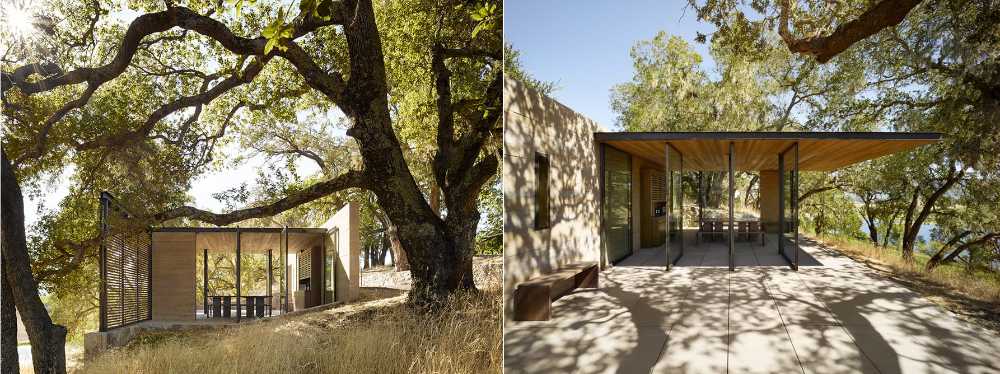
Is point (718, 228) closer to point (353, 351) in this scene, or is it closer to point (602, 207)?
point (602, 207)

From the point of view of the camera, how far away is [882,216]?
841 centimetres

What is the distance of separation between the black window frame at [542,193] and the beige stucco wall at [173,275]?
334 centimetres

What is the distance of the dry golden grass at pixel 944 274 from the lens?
284cm

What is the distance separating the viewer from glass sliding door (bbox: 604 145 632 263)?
5949 millimetres

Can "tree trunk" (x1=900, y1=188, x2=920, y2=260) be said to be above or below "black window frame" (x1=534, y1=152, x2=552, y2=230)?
below

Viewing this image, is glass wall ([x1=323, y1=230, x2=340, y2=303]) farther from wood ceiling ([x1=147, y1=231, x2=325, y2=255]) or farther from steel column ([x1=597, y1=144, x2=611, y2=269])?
steel column ([x1=597, y1=144, x2=611, y2=269])

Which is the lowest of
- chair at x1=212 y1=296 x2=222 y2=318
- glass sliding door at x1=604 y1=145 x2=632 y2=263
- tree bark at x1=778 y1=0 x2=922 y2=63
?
chair at x1=212 y1=296 x2=222 y2=318

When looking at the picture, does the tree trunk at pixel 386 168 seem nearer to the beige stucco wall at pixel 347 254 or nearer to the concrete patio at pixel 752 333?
the concrete patio at pixel 752 333

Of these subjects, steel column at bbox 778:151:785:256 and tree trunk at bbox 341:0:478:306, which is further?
steel column at bbox 778:151:785:256

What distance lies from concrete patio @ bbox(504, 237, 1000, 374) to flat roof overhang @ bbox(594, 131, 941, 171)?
1.40 meters

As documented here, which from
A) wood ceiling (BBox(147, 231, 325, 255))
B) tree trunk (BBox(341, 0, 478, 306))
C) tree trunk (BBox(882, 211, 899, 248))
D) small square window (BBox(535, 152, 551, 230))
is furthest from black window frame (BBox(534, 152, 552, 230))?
tree trunk (BBox(882, 211, 899, 248))

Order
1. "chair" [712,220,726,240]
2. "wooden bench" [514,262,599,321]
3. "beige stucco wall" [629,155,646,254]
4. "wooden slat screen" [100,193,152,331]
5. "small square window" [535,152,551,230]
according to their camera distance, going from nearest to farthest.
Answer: "wooden bench" [514,262,599,321]
"small square window" [535,152,551,230]
"wooden slat screen" [100,193,152,331]
"beige stucco wall" [629,155,646,254]
"chair" [712,220,726,240]

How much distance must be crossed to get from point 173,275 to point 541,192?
16.3 feet

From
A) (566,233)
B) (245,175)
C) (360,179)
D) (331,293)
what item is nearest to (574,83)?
(566,233)
